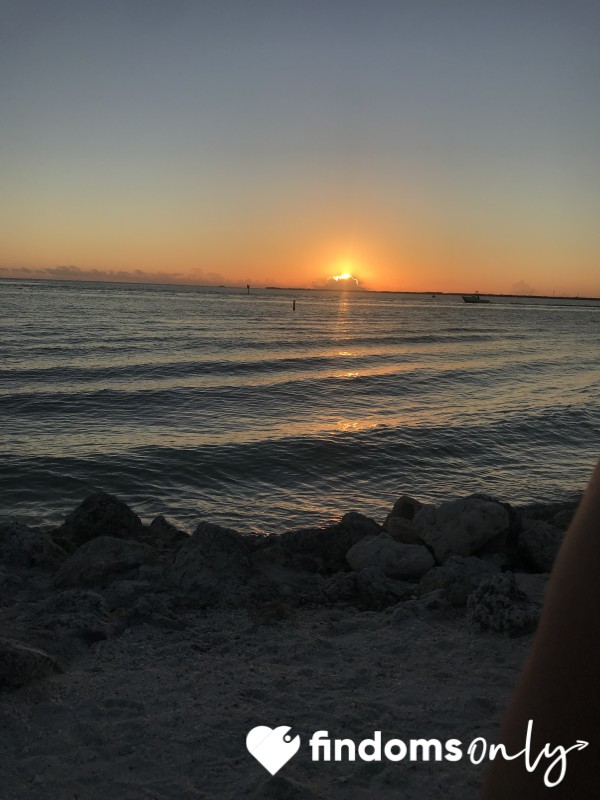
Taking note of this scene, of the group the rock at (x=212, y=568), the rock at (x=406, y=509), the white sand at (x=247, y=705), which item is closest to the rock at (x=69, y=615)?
the white sand at (x=247, y=705)

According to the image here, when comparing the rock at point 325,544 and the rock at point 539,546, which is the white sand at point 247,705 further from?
the rock at point 539,546

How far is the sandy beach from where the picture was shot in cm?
378

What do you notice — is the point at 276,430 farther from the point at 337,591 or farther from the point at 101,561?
the point at 337,591

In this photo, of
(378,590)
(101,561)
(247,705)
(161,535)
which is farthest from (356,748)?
(161,535)

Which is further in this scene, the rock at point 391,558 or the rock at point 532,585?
the rock at point 391,558

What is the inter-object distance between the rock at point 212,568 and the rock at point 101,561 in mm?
510

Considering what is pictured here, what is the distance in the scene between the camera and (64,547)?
7824mm

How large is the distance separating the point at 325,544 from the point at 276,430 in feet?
27.7

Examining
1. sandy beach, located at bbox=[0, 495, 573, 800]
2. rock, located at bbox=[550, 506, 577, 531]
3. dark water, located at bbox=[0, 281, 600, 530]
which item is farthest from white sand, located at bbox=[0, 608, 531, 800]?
dark water, located at bbox=[0, 281, 600, 530]

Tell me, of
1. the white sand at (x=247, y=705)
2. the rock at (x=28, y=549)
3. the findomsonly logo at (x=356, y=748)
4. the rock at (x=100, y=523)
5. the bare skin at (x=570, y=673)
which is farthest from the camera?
the rock at (x=100, y=523)

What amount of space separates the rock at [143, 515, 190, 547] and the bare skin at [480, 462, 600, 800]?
7975 mm

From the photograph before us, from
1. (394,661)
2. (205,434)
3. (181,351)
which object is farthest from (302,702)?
(181,351)

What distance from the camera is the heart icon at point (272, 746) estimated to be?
3.86 m

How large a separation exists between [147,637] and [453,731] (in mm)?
2701
